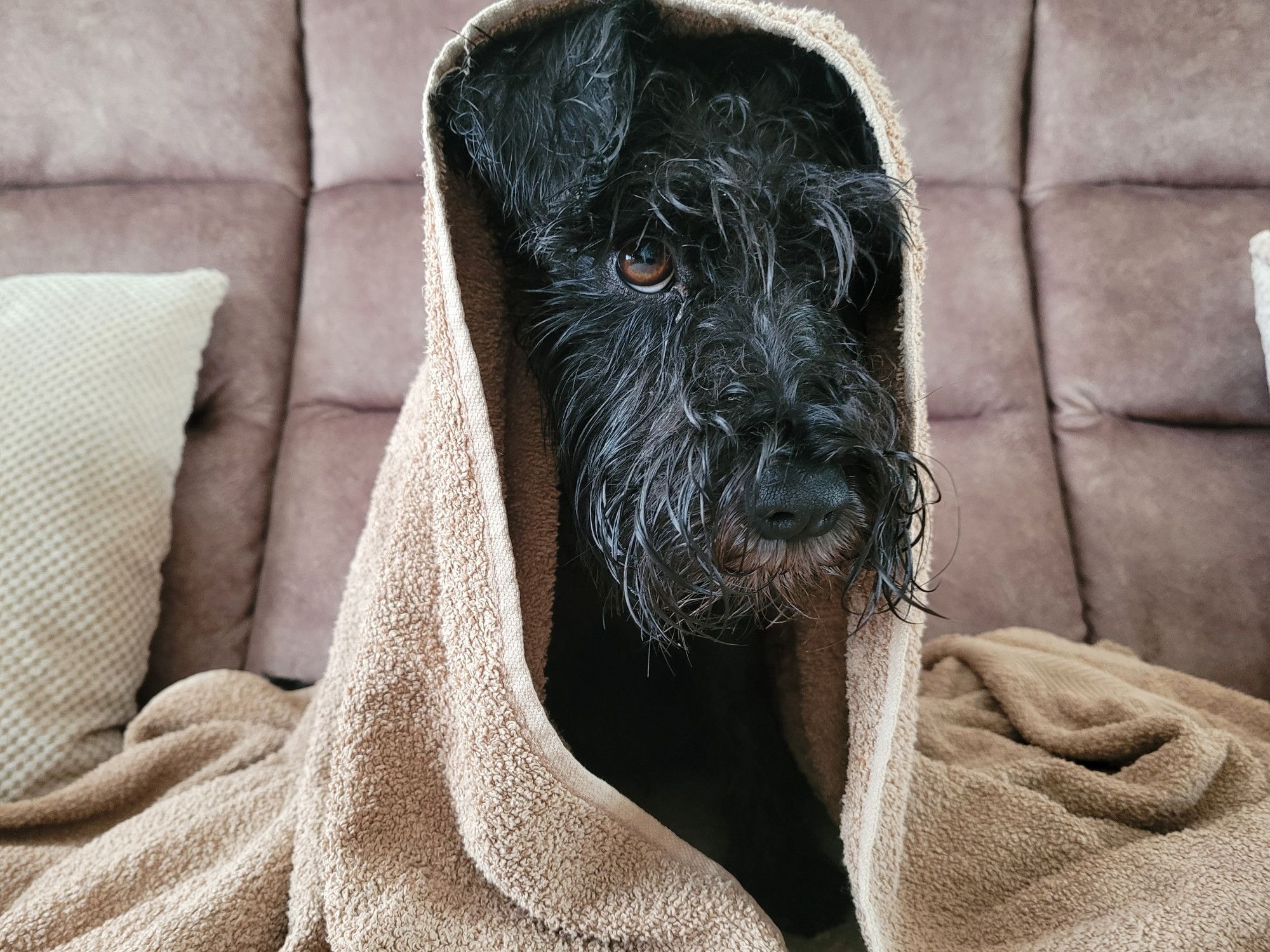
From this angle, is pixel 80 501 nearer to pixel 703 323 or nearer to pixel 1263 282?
pixel 703 323

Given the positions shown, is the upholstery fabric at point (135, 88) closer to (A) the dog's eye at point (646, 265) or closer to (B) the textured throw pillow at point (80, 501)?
(B) the textured throw pillow at point (80, 501)

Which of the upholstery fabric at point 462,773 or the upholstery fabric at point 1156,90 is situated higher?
the upholstery fabric at point 1156,90

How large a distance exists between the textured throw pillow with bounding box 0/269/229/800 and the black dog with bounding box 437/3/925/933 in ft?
2.21

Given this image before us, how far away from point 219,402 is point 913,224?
1.21 metres

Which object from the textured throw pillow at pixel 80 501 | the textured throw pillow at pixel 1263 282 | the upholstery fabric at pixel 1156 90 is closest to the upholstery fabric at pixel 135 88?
the textured throw pillow at pixel 80 501

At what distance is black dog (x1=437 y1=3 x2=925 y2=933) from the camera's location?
2.30 ft

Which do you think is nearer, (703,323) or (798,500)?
(798,500)

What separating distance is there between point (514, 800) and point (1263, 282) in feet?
4.37

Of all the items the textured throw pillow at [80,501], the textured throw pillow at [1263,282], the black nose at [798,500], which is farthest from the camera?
the textured throw pillow at [1263,282]

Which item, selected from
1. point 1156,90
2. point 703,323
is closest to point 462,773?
point 703,323

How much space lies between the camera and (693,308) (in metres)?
0.80

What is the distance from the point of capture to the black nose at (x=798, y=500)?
65 centimetres

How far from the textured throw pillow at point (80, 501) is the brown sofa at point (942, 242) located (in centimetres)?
16

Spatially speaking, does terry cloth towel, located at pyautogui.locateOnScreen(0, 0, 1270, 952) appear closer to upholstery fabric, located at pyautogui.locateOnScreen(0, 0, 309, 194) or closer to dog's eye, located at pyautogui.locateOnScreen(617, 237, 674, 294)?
dog's eye, located at pyautogui.locateOnScreen(617, 237, 674, 294)
